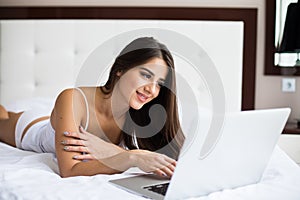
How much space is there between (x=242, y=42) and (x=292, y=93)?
1.41ft

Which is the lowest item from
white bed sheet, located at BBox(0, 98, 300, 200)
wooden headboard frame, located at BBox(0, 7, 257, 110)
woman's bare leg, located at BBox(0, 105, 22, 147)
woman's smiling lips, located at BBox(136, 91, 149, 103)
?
woman's bare leg, located at BBox(0, 105, 22, 147)

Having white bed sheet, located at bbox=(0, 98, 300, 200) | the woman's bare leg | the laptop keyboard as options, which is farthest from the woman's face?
the woman's bare leg

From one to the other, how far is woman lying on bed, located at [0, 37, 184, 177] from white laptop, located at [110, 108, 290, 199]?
14 cm

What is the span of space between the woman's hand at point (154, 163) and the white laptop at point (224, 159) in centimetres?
3

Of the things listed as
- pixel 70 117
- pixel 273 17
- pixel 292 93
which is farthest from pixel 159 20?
pixel 70 117

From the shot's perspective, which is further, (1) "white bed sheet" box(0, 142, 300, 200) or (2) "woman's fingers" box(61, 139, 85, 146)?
(2) "woman's fingers" box(61, 139, 85, 146)

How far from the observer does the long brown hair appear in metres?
1.57

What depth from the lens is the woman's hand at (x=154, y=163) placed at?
4.40ft

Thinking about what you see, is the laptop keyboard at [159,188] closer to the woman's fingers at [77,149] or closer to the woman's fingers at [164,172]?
the woman's fingers at [164,172]

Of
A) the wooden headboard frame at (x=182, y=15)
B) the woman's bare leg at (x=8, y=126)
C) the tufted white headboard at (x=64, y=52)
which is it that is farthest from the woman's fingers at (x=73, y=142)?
the wooden headboard frame at (x=182, y=15)

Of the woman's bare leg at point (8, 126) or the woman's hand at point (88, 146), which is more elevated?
the woman's hand at point (88, 146)

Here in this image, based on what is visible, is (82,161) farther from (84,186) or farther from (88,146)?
(84,186)

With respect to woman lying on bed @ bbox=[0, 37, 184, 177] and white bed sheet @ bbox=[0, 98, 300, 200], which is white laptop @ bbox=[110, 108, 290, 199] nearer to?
white bed sheet @ bbox=[0, 98, 300, 200]

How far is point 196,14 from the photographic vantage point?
2756mm
